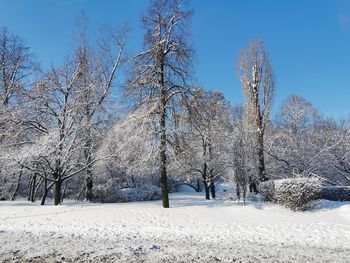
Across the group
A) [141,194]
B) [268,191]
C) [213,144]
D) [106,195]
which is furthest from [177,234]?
[213,144]

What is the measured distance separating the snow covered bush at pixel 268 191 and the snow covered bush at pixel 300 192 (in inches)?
49.4

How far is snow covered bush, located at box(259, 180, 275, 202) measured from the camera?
15.9m

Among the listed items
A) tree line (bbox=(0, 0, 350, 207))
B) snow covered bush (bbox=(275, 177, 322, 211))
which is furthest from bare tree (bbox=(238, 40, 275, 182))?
snow covered bush (bbox=(275, 177, 322, 211))

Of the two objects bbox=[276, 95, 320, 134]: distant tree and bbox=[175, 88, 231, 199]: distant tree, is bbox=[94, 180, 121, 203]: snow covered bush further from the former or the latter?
bbox=[276, 95, 320, 134]: distant tree

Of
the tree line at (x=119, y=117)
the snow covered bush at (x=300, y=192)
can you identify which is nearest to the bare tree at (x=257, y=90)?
the tree line at (x=119, y=117)

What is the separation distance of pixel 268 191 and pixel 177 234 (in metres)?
7.56

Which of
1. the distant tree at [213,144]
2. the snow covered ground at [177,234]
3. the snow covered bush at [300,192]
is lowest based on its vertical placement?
the snow covered ground at [177,234]

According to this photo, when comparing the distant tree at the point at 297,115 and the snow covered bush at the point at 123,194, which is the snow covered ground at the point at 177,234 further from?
the distant tree at the point at 297,115

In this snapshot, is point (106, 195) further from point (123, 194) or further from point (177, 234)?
point (177, 234)

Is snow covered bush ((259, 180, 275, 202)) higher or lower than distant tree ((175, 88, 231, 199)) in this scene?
lower

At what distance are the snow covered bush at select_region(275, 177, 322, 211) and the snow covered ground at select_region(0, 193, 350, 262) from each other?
0.47 m

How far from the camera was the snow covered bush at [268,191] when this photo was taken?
15.9 metres

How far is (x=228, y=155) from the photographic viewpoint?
2867 centimetres

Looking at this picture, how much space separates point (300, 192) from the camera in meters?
14.0
